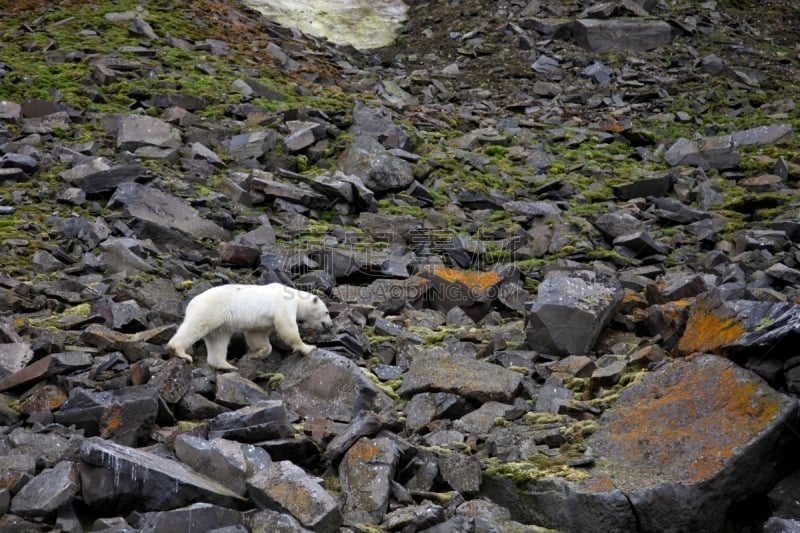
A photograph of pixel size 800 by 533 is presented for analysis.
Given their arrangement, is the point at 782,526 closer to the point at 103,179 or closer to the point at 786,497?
the point at 786,497

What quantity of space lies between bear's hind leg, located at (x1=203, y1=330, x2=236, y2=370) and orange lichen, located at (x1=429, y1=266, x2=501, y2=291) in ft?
13.7

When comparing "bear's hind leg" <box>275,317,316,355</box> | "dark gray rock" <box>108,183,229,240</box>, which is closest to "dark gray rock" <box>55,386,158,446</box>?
"bear's hind leg" <box>275,317,316,355</box>

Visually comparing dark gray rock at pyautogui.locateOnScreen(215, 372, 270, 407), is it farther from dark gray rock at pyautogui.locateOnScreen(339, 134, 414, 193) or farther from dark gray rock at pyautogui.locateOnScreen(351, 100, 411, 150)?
dark gray rock at pyautogui.locateOnScreen(351, 100, 411, 150)

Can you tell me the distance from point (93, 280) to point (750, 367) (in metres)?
8.99

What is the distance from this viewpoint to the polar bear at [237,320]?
10.2m

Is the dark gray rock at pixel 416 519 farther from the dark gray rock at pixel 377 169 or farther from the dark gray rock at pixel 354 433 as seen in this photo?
the dark gray rock at pixel 377 169

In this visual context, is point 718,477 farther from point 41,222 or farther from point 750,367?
point 41,222

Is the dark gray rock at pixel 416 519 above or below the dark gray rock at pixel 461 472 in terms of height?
above

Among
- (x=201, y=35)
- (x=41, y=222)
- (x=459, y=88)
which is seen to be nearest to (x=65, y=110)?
(x=41, y=222)

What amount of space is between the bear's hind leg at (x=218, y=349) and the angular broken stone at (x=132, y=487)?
3188mm

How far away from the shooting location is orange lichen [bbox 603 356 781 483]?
7.59 m

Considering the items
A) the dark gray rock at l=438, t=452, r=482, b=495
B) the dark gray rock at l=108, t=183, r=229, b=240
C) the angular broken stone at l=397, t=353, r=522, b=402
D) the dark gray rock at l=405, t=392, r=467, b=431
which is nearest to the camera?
the dark gray rock at l=438, t=452, r=482, b=495

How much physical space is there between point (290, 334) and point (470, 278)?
13.0 feet

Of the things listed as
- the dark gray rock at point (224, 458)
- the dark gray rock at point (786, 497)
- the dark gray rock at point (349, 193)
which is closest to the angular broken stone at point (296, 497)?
the dark gray rock at point (224, 458)
